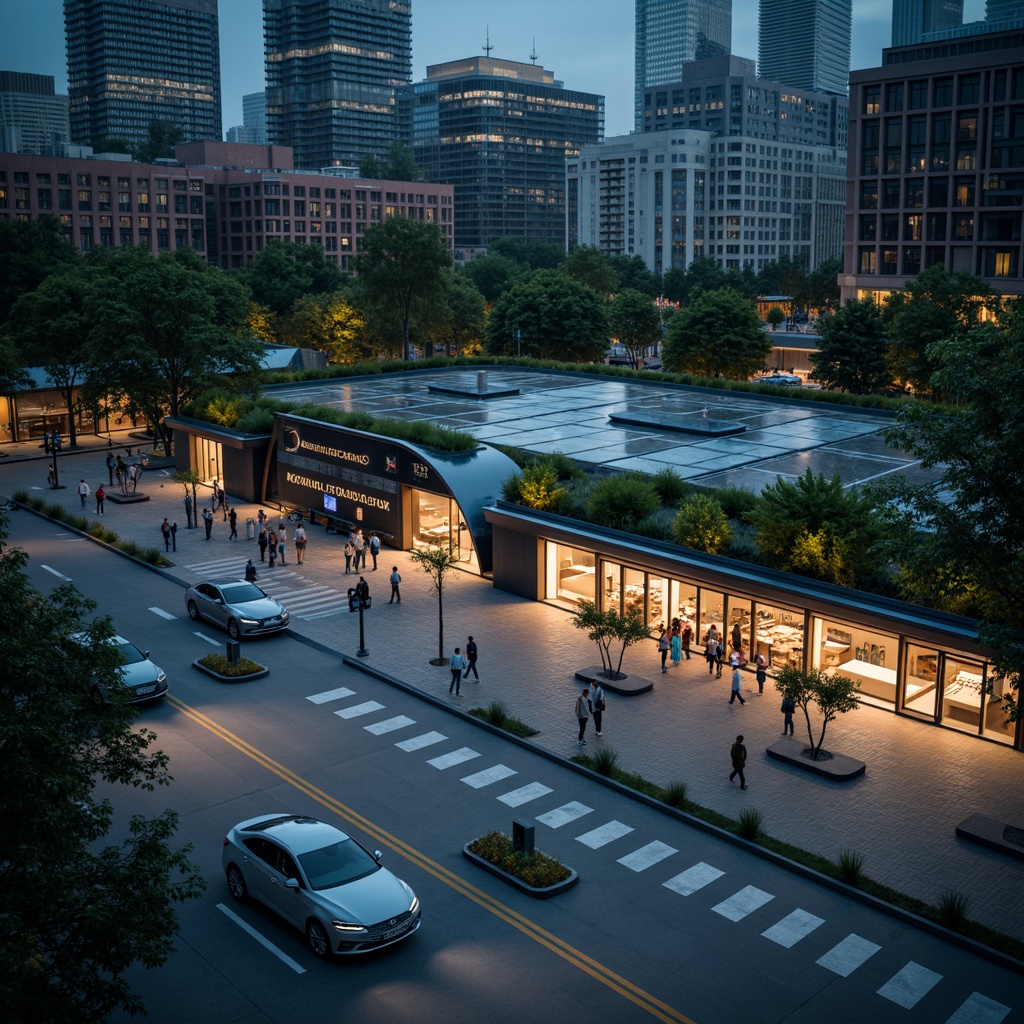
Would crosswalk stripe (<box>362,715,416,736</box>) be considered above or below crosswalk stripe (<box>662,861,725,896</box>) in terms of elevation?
above

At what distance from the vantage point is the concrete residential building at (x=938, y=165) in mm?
102750

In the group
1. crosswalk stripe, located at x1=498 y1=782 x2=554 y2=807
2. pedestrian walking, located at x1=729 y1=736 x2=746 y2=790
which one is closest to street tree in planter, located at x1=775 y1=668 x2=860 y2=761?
→ pedestrian walking, located at x1=729 y1=736 x2=746 y2=790

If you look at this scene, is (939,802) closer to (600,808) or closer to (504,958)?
(600,808)

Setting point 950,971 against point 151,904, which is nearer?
point 151,904

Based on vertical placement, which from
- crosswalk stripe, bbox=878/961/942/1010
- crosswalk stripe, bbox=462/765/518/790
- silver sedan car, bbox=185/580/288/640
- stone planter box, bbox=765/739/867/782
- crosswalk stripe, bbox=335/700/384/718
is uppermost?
silver sedan car, bbox=185/580/288/640

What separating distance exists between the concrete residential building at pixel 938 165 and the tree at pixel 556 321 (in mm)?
40428

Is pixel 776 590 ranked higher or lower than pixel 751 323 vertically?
lower

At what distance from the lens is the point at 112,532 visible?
46.1 metres

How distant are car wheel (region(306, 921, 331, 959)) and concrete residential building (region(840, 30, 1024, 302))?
335ft

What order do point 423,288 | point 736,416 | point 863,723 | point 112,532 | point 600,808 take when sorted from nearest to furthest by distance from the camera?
point 600,808, point 863,723, point 112,532, point 736,416, point 423,288

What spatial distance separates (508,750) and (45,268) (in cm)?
8692

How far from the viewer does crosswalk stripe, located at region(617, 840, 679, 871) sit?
64.9ft

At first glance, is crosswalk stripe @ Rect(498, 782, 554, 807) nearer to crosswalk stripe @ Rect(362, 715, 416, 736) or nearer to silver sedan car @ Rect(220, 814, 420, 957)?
crosswalk stripe @ Rect(362, 715, 416, 736)

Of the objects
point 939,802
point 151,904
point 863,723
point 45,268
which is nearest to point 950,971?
point 939,802
